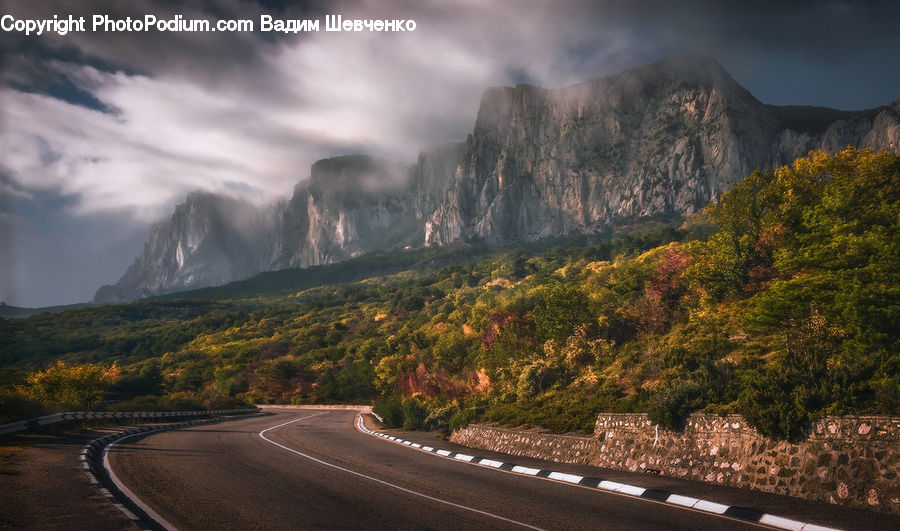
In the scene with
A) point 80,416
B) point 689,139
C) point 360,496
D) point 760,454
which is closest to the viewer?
point 360,496

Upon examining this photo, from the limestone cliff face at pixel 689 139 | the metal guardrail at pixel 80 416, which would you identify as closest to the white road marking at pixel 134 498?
the metal guardrail at pixel 80 416

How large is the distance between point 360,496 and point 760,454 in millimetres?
8126

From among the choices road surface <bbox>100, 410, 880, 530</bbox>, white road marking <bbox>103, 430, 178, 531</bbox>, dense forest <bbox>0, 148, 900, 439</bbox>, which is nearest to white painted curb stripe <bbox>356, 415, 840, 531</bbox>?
road surface <bbox>100, 410, 880, 530</bbox>

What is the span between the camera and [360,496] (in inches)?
400

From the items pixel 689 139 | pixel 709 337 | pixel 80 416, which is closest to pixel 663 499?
pixel 709 337

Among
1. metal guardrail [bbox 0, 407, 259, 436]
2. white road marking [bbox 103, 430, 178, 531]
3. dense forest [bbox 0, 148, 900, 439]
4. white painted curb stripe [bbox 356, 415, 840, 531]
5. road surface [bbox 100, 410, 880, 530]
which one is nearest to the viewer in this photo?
white road marking [bbox 103, 430, 178, 531]

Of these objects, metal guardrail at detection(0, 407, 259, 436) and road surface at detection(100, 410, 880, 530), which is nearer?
road surface at detection(100, 410, 880, 530)

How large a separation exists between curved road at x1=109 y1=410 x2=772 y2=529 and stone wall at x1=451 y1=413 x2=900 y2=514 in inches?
101

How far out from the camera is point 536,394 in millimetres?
27250

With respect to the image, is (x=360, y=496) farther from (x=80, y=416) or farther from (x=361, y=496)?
(x=80, y=416)

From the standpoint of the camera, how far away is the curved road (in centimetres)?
820

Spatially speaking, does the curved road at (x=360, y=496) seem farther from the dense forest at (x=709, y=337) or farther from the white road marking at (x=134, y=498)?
the dense forest at (x=709, y=337)

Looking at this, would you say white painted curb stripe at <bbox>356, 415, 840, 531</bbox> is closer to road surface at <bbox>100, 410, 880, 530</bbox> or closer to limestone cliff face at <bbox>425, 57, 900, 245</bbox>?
road surface at <bbox>100, 410, 880, 530</bbox>

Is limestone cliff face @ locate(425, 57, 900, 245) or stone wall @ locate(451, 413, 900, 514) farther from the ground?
limestone cliff face @ locate(425, 57, 900, 245)
